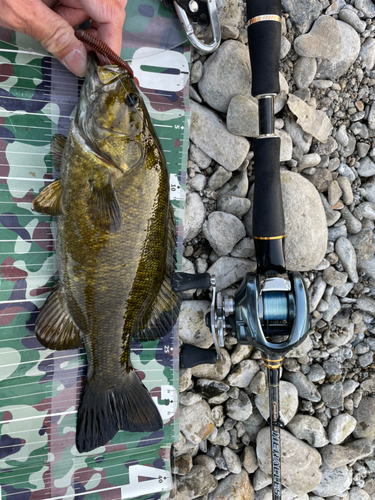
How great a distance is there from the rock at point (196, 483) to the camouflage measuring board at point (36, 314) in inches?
6.5

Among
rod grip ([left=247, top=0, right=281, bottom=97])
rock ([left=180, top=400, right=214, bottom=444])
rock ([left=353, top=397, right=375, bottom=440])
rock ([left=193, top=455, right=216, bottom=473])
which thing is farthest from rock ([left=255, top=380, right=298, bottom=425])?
rod grip ([left=247, top=0, right=281, bottom=97])

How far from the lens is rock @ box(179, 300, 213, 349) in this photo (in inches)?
98.0

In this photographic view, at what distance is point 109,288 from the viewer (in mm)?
1886

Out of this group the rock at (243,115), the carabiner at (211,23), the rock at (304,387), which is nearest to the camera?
the carabiner at (211,23)

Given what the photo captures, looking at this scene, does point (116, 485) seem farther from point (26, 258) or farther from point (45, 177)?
point (45, 177)

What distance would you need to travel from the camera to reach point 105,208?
1.76 m

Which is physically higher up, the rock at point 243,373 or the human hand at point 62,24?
the human hand at point 62,24

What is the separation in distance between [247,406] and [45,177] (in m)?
2.17

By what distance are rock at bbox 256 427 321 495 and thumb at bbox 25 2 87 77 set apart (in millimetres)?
2786

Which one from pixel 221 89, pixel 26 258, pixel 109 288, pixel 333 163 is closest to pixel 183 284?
pixel 109 288

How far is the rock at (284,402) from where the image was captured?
263 centimetres

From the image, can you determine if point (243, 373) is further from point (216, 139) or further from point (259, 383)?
point (216, 139)

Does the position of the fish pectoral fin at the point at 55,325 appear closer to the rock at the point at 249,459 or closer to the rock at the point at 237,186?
the rock at the point at 237,186

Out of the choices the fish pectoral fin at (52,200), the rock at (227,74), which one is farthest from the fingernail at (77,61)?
the rock at (227,74)
